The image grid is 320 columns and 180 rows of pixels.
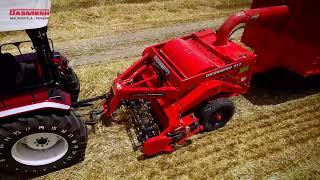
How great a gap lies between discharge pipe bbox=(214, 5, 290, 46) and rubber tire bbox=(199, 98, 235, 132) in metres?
1.10

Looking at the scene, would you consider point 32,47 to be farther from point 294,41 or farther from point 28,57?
point 294,41

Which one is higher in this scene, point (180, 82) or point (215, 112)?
point (180, 82)

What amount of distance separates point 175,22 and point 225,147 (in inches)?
224

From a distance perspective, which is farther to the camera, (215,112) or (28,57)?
(215,112)

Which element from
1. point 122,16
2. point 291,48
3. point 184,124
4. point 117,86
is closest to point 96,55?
point 122,16

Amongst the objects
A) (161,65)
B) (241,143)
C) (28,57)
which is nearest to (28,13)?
(28,57)

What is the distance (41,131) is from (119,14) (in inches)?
270

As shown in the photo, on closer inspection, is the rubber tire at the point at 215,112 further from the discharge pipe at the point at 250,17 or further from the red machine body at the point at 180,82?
the discharge pipe at the point at 250,17

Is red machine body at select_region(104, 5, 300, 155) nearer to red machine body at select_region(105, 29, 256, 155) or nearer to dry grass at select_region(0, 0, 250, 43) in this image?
red machine body at select_region(105, 29, 256, 155)

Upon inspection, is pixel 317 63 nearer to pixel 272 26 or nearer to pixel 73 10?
pixel 272 26

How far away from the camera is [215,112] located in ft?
18.9

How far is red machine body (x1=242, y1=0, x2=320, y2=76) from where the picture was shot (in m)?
6.43

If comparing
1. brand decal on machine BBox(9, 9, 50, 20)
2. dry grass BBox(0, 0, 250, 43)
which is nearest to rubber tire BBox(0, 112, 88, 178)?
brand decal on machine BBox(9, 9, 50, 20)

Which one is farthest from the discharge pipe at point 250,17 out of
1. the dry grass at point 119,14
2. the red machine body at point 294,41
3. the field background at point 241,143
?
the dry grass at point 119,14
